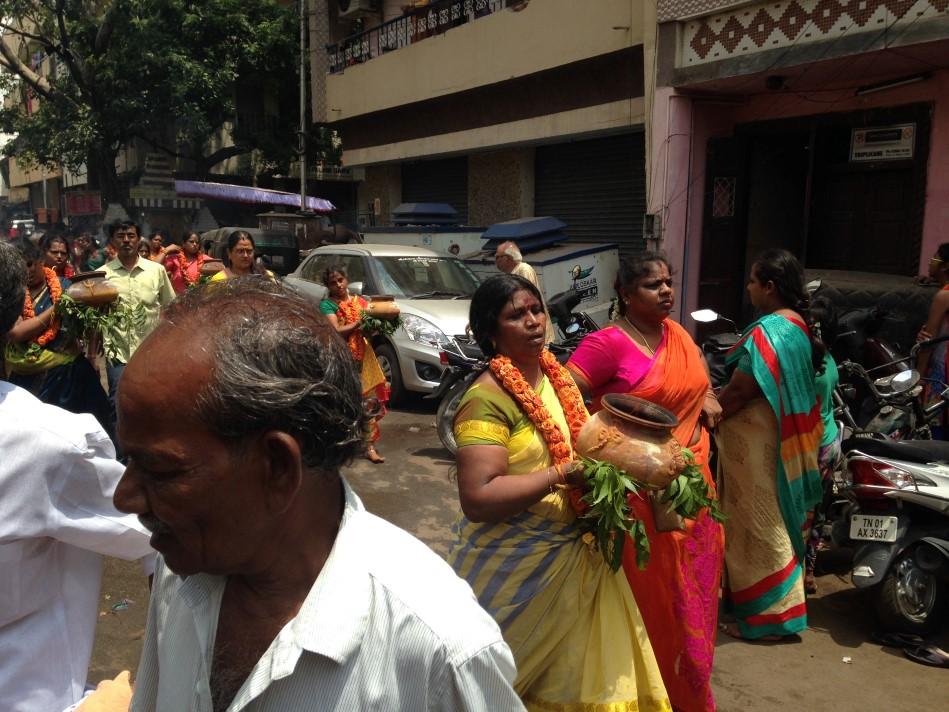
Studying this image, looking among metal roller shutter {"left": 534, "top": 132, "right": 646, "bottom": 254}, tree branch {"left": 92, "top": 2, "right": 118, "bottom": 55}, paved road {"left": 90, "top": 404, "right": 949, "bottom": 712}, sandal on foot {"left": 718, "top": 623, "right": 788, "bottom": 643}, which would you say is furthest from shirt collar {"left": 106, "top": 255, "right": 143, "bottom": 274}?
tree branch {"left": 92, "top": 2, "right": 118, "bottom": 55}

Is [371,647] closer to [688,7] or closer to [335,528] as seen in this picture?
[335,528]

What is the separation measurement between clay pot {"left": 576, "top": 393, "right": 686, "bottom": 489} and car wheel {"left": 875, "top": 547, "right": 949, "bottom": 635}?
2.16 meters

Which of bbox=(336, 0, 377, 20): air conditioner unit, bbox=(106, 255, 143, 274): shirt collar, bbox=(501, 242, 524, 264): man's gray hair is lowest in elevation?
bbox=(106, 255, 143, 274): shirt collar

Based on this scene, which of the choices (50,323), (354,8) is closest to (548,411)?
(50,323)

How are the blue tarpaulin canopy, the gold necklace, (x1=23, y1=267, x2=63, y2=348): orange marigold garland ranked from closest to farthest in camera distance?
1. the gold necklace
2. (x1=23, y1=267, x2=63, y2=348): orange marigold garland
3. the blue tarpaulin canopy

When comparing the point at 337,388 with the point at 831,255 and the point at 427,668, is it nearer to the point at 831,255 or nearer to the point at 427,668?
the point at 427,668

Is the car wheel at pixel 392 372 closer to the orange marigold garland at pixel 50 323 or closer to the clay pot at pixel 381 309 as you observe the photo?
the clay pot at pixel 381 309

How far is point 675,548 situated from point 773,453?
1.28m

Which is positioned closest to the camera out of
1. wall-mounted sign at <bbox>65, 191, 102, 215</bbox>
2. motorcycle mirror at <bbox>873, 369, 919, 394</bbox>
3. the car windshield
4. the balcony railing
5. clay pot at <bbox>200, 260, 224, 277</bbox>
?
motorcycle mirror at <bbox>873, 369, 919, 394</bbox>

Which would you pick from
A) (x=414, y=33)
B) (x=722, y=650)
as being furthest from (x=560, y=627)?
(x=414, y=33)

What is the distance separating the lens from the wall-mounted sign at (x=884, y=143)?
29.9 feet

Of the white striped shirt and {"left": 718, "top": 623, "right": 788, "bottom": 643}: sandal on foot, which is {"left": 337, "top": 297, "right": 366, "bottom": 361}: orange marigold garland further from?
the white striped shirt

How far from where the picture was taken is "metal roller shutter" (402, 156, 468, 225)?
56.4ft

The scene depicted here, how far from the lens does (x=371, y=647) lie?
1203 mm
